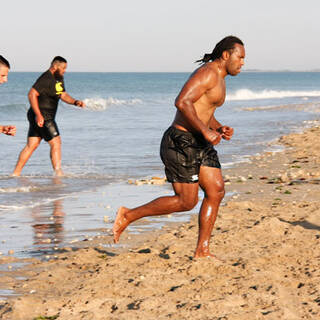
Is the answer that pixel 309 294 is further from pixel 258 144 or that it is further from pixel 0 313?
pixel 258 144

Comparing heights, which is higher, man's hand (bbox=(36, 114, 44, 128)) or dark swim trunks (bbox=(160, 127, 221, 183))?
dark swim trunks (bbox=(160, 127, 221, 183))

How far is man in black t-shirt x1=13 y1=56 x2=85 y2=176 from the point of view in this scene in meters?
10.6

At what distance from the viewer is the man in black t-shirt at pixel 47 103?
10586 millimetres

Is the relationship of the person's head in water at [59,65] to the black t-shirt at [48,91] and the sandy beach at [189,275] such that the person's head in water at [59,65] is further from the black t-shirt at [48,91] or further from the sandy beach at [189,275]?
the sandy beach at [189,275]

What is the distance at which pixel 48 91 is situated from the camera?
35.2ft

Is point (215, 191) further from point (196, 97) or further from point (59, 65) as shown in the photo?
point (59, 65)

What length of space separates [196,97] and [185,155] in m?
0.47

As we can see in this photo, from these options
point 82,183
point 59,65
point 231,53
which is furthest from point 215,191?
point 59,65

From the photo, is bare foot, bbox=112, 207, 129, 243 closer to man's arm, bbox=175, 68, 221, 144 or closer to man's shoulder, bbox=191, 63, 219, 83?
man's arm, bbox=175, 68, 221, 144

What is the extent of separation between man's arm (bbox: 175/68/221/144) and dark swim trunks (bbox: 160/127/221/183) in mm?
208

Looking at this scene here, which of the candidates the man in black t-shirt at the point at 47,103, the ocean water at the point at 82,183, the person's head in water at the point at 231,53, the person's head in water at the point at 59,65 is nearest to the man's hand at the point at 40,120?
the man in black t-shirt at the point at 47,103

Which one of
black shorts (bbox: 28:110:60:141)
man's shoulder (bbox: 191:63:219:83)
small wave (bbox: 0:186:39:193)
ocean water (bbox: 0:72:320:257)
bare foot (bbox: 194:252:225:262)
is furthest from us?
black shorts (bbox: 28:110:60:141)

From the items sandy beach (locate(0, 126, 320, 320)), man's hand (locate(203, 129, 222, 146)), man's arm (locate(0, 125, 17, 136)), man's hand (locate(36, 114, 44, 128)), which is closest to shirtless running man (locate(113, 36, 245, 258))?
man's hand (locate(203, 129, 222, 146))

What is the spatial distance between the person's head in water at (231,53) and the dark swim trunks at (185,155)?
2.07 feet
